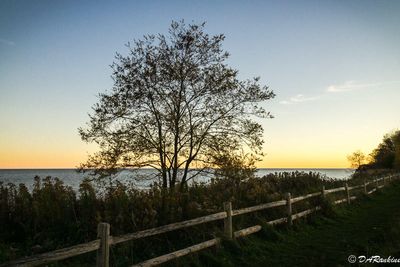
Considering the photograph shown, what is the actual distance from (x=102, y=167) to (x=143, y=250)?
6173 mm

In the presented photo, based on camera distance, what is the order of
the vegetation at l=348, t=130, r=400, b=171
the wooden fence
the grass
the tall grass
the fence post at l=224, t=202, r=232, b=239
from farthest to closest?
1. the vegetation at l=348, t=130, r=400, b=171
2. the fence post at l=224, t=202, r=232, b=239
3. the tall grass
4. the grass
5. the wooden fence

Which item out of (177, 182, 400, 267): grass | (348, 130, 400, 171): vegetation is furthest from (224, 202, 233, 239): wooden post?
(348, 130, 400, 171): vegetation

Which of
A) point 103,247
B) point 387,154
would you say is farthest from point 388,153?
point 103,247

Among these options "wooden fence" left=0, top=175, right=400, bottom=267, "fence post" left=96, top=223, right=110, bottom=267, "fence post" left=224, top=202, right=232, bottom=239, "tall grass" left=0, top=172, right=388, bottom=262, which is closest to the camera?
"wooden fence" left=0, top=175, right=400, bottom=267

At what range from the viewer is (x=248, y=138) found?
1482 cm

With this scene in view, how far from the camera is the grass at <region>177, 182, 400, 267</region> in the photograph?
27.4 feet

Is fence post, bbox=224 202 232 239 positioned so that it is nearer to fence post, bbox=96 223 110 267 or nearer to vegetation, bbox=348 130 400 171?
fence post, bbox=96 223 110 267

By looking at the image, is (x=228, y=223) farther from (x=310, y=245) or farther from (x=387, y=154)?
(x=387, y=154)

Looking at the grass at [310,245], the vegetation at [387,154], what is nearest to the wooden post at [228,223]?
the grass at [310,245]

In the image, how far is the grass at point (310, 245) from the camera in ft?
27.4

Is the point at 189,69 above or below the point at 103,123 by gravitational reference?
above

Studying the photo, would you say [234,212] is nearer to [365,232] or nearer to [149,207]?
[149,207]

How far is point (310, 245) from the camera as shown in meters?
10.1

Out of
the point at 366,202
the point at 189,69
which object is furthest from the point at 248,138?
the point at 366,202
